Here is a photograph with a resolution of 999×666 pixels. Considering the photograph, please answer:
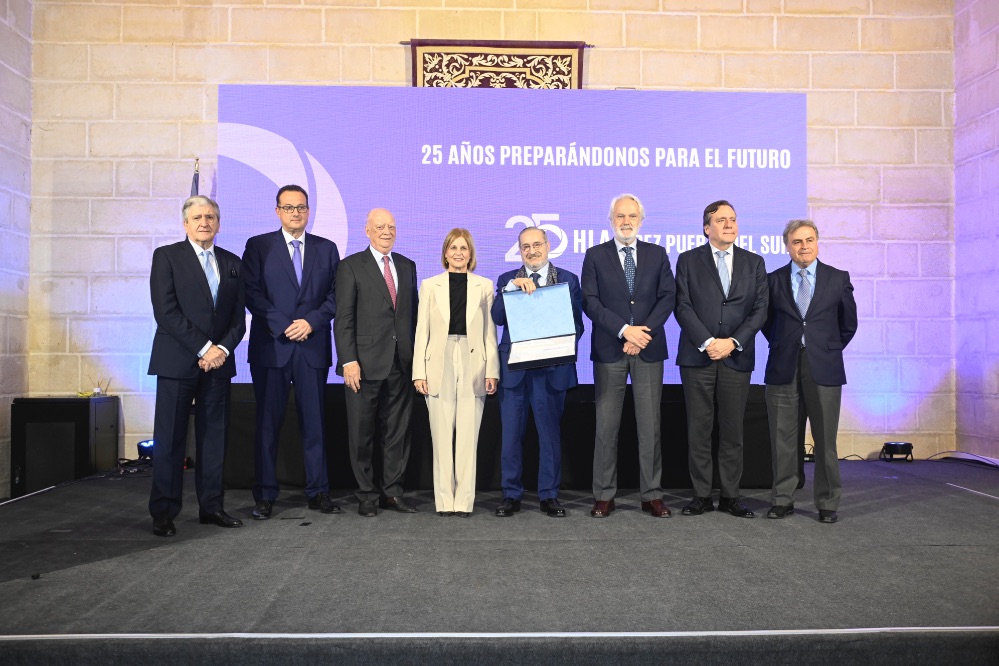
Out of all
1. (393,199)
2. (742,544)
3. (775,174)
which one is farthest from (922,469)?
A: (393,199)

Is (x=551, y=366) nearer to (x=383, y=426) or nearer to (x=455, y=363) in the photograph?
(x=455, y=363)

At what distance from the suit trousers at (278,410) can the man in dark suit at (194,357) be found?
25cm

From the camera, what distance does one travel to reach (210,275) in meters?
3.58

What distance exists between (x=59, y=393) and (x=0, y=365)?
0.51 m

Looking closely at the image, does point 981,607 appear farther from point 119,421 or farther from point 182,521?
point 119,421

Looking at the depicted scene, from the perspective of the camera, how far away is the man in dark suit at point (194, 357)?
3.45 m

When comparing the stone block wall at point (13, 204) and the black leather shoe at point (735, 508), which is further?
the stone block wall at point (13, 204)

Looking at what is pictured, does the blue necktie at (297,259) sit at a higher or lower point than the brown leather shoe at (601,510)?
higher

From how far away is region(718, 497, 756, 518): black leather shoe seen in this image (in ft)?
12.4

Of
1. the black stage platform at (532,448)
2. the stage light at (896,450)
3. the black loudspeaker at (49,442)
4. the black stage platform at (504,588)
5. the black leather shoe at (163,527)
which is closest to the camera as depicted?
the black stage platform at (504,588)

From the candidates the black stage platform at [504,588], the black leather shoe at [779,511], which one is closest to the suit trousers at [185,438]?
the black stage platform at [504,588]

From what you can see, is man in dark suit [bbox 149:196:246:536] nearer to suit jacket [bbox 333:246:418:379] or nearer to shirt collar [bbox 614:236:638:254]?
suit jacket [bbox 333:246:418:379]

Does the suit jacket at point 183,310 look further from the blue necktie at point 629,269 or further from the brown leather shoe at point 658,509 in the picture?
the brown leather shoe at point 658,509

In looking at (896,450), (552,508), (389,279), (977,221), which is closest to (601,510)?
(552,508)
